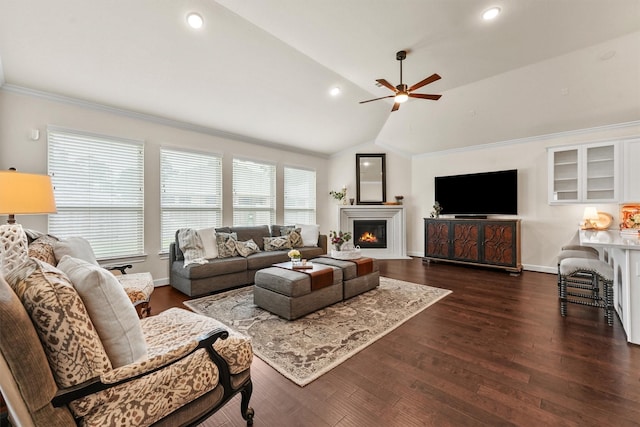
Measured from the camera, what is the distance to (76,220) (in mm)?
3670

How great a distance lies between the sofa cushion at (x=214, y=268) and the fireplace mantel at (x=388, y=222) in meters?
3.17

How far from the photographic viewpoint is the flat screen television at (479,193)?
17.4 feet

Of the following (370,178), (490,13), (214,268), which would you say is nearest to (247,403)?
(214,268)

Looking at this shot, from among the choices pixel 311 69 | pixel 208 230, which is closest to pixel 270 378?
pixel 208 230

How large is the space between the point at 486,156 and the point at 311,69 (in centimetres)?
412

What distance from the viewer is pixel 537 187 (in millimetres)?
5121

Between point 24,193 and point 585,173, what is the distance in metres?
7.04

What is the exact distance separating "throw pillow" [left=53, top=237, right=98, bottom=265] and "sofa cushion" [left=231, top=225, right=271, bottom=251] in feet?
7.56

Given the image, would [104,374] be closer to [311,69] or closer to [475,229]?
[311,69]

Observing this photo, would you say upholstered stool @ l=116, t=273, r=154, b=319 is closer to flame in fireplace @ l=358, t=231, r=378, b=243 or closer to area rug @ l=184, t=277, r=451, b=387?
area rug @ l=184, t=277, r=451, b=387

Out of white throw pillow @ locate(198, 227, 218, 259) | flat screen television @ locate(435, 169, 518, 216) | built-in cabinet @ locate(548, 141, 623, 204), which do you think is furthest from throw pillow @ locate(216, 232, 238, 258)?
built-in cabinet @ locate(548, 141, 623, 204)

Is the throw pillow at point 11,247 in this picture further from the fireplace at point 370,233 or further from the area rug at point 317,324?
the fireplace at point 370,233

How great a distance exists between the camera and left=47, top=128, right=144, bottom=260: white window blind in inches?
140

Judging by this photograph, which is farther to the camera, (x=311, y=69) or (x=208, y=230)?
(x=208, y=230)
